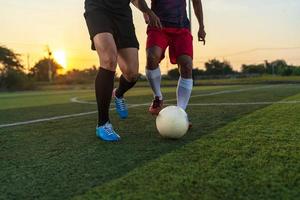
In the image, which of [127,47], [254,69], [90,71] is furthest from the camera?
[90,71]

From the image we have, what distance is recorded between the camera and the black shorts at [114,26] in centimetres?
456

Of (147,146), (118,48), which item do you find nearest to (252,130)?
(147,146)

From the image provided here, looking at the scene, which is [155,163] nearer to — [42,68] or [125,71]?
[125,71]

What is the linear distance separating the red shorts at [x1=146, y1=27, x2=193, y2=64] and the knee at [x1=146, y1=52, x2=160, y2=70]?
0.11m

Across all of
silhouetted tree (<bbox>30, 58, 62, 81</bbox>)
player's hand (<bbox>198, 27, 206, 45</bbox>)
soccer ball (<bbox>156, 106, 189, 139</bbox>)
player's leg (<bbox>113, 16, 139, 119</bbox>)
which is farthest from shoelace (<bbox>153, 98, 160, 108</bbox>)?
silhouetted tree (<bbox>30, 58, 62, 81</bbox>)

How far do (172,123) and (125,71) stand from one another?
130cm

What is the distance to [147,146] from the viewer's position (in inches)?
152

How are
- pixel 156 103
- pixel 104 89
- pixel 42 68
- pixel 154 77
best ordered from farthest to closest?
pixel 42 68 → pixel 154 77 → pixel 156 103 → pixel 104 89

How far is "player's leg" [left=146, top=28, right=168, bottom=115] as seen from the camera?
561 cm

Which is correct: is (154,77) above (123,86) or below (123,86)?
above

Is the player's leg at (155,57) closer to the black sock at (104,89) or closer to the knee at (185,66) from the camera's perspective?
the knee at (185,66)

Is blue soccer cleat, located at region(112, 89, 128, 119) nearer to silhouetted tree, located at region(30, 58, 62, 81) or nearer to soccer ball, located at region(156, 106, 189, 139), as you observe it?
soccer ball, located at region(156, 106, 189, 139)

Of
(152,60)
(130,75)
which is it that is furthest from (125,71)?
(152,60)

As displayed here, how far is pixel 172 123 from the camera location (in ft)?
13.9
